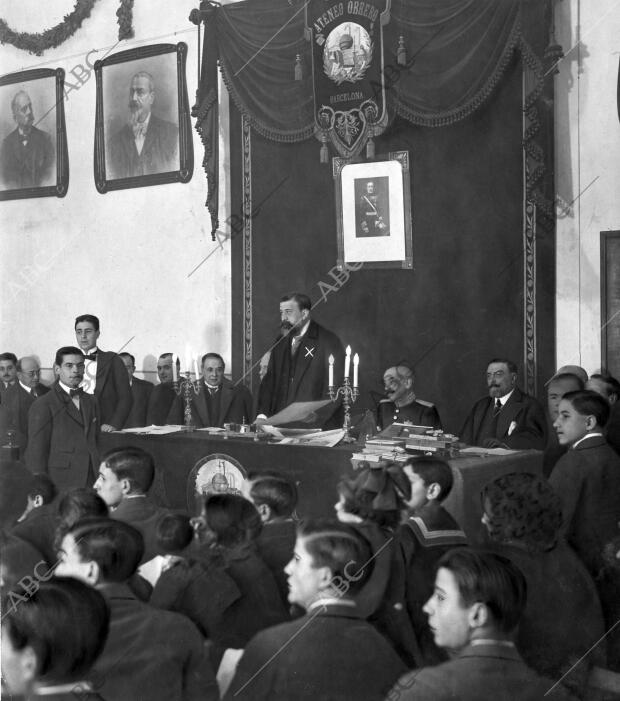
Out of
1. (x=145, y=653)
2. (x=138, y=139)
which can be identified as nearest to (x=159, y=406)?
(x=138, y=139)

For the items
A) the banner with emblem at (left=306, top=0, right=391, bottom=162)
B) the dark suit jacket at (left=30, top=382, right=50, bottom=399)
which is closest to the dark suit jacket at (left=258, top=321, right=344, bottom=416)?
the banner with emblem at (left=306, top=0, right=391, bottom=162)

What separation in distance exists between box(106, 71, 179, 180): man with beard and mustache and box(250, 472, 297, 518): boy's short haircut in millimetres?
2613

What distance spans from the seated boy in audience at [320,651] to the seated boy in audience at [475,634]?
0.12 meters

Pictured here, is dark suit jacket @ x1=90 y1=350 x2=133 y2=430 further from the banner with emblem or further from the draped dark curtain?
the banner with emblem

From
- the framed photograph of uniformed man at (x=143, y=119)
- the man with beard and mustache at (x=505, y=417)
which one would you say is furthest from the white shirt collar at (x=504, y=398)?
the framed photograph of uniformed man at (x=143, y=119)

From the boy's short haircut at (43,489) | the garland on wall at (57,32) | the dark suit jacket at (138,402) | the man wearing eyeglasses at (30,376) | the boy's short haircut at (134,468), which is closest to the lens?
the boy's short haircut at (134,468)

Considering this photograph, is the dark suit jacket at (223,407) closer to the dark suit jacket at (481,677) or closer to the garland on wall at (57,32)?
the garland on wall at (57,32)

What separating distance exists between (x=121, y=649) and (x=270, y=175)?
3921mm

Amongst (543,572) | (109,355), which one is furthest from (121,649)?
(109,355)

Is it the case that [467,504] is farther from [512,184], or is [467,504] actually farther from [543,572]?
[512,184]

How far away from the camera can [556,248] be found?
5.23m

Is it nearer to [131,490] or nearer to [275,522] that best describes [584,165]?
[275,522]

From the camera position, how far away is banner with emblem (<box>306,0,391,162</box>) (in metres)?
5.75

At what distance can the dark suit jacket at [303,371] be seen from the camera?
5.83 m
